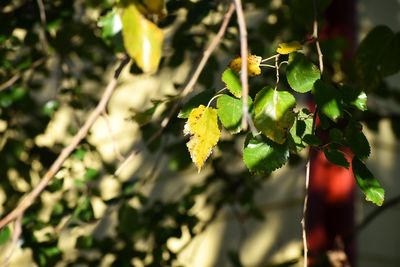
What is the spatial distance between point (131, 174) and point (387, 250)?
1.25 m

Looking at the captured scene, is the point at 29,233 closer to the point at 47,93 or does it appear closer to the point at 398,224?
the point at 398,224

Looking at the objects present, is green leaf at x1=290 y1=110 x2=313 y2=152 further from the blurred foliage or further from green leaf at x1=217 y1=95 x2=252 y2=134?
the blurred foliage

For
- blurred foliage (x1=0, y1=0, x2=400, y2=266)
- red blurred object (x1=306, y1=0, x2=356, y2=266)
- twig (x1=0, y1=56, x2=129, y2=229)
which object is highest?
twig (x1=0, y1=56, x2=129, y2=229)

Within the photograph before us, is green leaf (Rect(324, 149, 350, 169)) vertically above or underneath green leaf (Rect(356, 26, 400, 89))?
above

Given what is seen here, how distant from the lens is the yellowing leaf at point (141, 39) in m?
0.81

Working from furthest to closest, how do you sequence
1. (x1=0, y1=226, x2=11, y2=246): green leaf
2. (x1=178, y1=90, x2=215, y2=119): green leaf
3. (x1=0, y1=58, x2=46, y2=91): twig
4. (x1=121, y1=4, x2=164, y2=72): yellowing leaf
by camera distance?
1. (x1=0, y1=58, x2=46, y2=91): twig
2. (x1=0, y1=226, x2=11, y2=246): green leaf
3. (x1=178, y1=90, x2=215, y2=119): green leaf
4. (x1=121, y1=4, x2=164, y2=72): yellowing leaf

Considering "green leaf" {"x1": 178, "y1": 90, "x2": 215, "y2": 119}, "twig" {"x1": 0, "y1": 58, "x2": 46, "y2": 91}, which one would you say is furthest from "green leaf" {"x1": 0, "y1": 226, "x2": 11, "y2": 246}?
"green leaf" {"x1": 178, "y1": 90, "x2": 215, "y2": 119}

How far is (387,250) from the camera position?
2865mm

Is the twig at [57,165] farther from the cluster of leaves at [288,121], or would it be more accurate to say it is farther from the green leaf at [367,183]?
the green leaf at [367,183]

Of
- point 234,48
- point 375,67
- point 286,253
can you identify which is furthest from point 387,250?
point 375,67

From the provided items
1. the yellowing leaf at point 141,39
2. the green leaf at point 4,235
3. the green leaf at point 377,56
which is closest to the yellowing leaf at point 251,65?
the yellowing leaf at point 141,39

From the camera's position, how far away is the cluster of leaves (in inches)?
39.2

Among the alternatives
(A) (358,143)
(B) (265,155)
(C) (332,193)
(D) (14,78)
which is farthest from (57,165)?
(C) (332,193)

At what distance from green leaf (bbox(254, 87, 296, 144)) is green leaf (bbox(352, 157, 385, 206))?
14 centimetres
